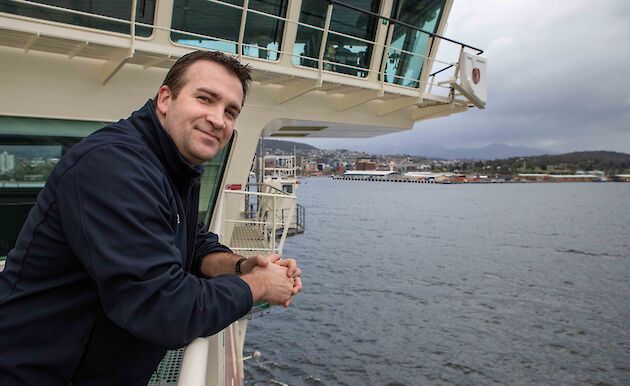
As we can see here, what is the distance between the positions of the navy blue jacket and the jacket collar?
0.06 ft

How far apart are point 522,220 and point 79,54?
195 feet

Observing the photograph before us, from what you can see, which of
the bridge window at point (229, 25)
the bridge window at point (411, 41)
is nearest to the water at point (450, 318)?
the bridge window at point (411, 41)

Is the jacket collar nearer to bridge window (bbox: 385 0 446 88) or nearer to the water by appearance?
bridge window (bbox: 385 0 446 88)

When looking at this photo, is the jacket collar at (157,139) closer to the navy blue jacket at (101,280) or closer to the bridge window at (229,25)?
the navy blue jacket at (101,280)

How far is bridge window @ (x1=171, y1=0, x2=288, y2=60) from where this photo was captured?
7.12m

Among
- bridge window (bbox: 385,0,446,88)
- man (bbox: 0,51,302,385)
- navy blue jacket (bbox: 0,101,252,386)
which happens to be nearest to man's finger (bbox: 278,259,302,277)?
man (bbox: 0,51,302,385)

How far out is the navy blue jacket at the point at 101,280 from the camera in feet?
4.57

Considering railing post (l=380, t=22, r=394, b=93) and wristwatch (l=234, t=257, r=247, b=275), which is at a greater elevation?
railing post (l=380, t=22, r=394, b=93)

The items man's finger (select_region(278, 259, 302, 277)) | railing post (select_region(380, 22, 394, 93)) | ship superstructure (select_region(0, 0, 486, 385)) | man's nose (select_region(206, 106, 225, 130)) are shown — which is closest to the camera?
man's nose (select_region(206, 106, 225, 130))

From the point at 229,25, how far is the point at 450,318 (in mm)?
16237

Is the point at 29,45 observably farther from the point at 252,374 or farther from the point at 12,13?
the point at 252,374

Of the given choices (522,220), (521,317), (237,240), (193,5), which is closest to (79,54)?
(193,5)

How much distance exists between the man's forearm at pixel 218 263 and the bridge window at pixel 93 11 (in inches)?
195

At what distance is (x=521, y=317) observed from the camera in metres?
19.9
